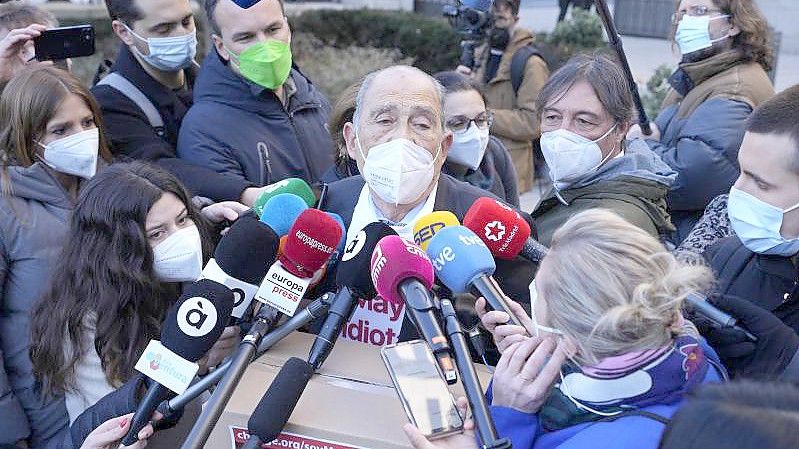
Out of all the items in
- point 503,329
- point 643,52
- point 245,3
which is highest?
point 245,3

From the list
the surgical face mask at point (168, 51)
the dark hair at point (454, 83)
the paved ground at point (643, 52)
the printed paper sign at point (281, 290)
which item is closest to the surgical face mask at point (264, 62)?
the surgical face mask at point (168, 51)

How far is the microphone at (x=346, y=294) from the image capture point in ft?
5.83

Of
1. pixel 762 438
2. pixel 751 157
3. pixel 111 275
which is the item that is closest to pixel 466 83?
pixel 751 157

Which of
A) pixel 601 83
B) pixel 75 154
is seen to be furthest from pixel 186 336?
pixel 601 83

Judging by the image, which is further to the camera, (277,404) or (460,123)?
(460,123)

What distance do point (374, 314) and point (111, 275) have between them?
80cm

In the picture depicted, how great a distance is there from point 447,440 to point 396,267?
0.35 meters

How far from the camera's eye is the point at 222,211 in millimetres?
2723

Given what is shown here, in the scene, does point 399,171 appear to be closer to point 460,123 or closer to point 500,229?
point 500,229

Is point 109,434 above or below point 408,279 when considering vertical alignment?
below

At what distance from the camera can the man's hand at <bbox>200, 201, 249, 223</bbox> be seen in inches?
107

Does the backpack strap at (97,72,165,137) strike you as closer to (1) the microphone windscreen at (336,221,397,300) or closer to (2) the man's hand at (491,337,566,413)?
(1) the microphone windscreen at (336,221,397,300)

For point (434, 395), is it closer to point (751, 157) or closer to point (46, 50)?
point (751, 157)

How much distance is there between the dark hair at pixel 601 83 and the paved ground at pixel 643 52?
778 centimetres
